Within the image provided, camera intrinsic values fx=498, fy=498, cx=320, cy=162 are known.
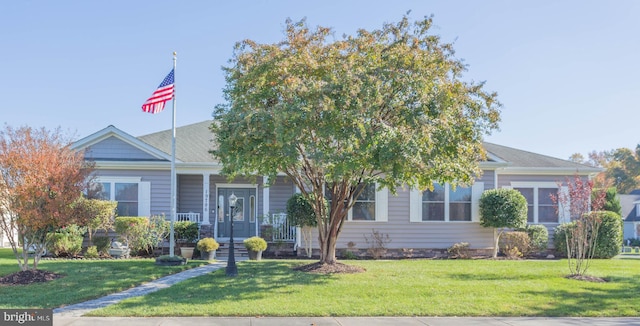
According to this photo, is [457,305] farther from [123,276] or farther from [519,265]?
[123,276]

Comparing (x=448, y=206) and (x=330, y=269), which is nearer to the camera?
(x=330, y=269)

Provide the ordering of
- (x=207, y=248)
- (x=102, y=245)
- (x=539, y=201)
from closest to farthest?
(x=207, y=248) < (x=102, y=245) < (x=539, y=201)

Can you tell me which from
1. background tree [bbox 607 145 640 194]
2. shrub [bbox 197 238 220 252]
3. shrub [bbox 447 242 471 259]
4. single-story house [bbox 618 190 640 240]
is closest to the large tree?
shrub [bbox 197 238 220 252]

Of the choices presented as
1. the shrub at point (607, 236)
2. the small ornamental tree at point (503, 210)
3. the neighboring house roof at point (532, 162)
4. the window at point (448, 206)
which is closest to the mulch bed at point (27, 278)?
the window at point (448, 206)

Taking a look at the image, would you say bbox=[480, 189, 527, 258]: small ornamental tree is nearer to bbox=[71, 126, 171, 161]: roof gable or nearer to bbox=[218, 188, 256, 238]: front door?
bbox=[218, 188, 256, 238]: front door

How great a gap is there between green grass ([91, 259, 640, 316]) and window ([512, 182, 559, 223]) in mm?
6314

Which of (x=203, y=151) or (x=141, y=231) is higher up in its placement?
(x=203, y=151)

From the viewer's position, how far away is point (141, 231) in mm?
16938

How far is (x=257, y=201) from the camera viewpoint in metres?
20.1

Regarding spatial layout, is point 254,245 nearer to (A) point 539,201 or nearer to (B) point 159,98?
(B) point 159,98

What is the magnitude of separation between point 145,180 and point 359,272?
31.6ft

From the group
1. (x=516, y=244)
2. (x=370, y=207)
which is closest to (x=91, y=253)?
(x=370, y=207)

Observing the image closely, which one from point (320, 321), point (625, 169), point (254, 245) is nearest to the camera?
point (320, 321)

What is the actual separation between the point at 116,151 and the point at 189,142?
3.24 meters
